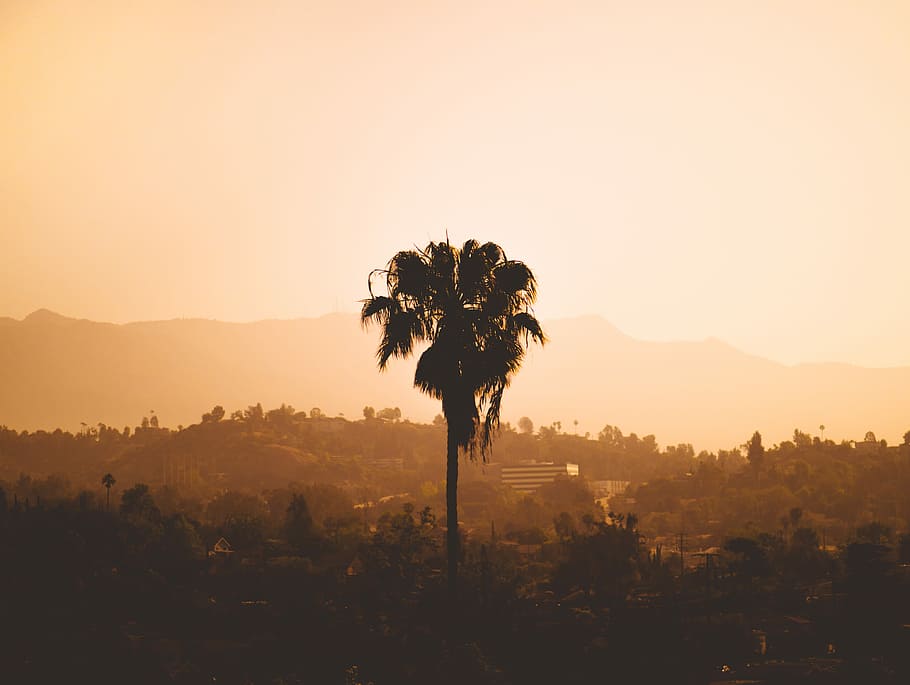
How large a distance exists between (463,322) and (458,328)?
0.21 meters

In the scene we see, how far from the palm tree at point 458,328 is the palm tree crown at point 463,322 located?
24 millimetres

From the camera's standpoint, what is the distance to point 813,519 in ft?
513

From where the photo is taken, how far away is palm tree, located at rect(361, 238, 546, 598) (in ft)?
85.7

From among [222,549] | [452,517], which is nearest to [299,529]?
[222,549]

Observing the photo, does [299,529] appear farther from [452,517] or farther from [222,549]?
[452,517]

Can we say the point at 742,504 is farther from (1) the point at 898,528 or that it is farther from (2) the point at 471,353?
(2) the point at 471,353

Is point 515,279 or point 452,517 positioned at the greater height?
point 515,279

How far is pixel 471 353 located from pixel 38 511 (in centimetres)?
4971

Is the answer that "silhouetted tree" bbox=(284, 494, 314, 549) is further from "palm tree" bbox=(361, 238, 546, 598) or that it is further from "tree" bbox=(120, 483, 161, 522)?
"palm tree" bbox=(361, 238, 546, 598)

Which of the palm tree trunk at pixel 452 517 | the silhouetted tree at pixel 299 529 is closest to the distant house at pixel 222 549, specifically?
the silhouetted tree at pixel 299 529

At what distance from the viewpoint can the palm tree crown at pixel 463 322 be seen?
26125 mm

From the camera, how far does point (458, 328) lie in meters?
26.5

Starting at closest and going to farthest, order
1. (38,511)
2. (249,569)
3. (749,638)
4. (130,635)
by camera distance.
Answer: (130,635) → (749,638) → (249,569) → (38,511)

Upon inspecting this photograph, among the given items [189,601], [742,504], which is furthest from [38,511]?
[742,504]
